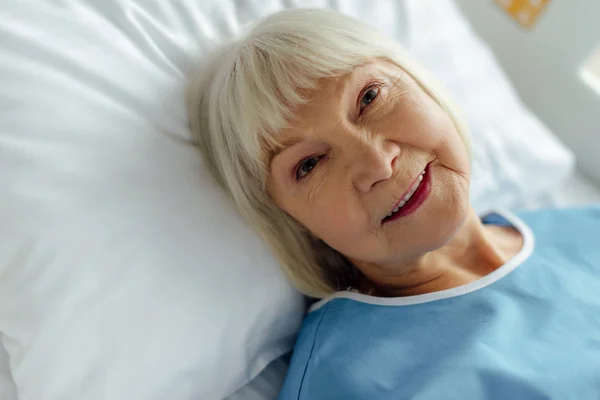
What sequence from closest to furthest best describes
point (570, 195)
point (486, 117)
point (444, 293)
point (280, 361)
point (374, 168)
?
point (374, 168)
point (444, 293)
point (280, 361)
point (486, 117)
point (570, 195)

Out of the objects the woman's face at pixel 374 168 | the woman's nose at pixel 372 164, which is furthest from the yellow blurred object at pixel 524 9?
the woman's nose at pixel 372 164

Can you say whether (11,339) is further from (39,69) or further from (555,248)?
(555,248)

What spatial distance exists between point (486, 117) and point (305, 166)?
0.66 metres

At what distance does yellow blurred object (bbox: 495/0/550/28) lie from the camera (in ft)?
4.65

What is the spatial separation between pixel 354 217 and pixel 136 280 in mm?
336

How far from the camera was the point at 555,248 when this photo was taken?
1001 mm

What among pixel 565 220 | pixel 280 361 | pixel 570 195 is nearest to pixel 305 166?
pixel 280 361

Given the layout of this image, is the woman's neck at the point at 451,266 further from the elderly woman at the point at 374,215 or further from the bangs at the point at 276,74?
the bangs at the point at 276,74

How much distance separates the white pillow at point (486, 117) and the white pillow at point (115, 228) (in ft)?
1.92

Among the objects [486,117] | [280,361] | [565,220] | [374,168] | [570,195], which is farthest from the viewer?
[570,195]

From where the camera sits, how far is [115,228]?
72cm

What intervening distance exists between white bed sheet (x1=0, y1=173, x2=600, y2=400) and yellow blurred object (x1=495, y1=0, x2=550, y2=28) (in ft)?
1.56

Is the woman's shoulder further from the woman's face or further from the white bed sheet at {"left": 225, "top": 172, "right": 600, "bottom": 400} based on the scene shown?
the woman's face

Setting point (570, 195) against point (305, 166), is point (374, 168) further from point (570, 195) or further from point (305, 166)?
point (570, 195)
